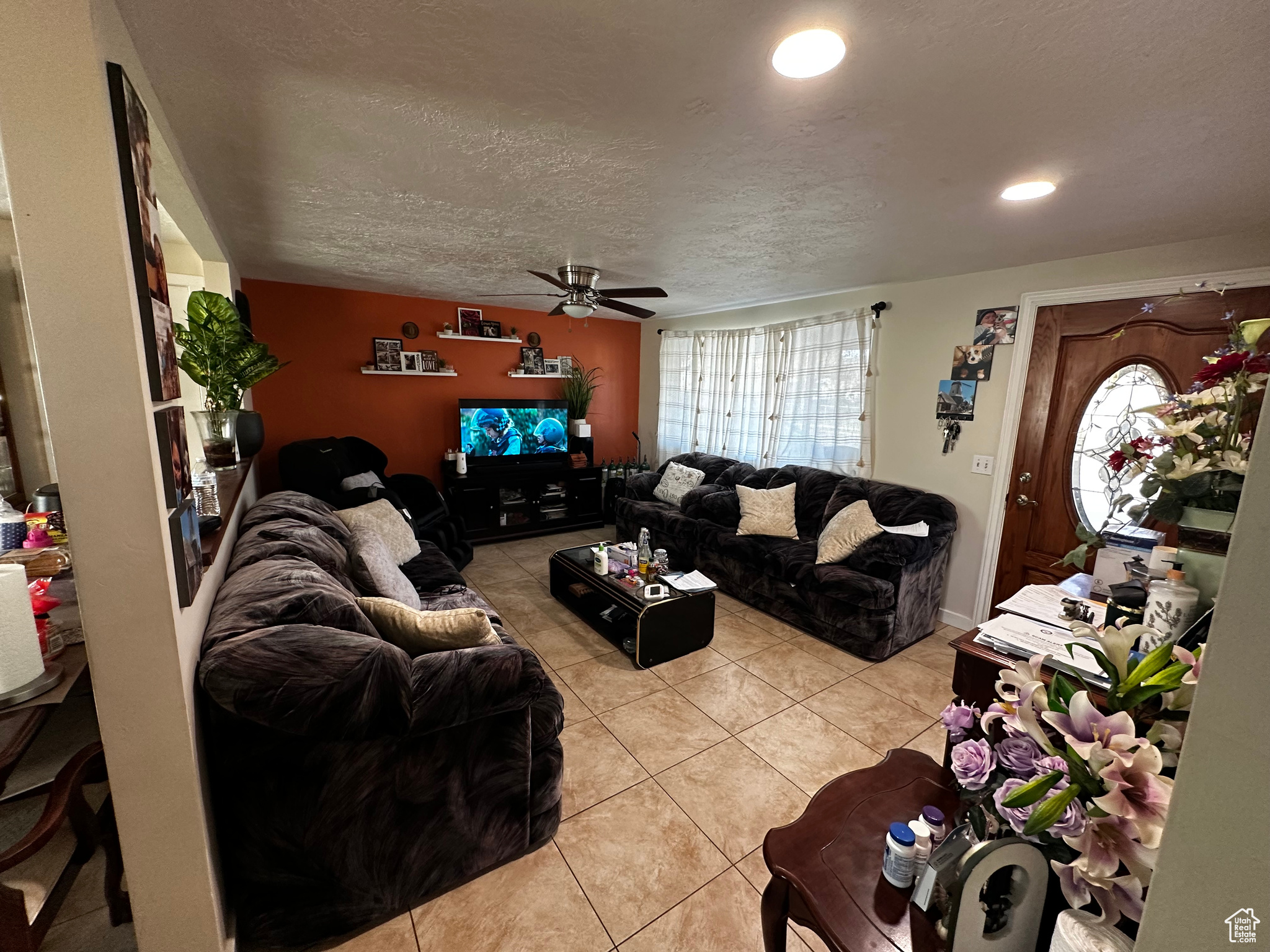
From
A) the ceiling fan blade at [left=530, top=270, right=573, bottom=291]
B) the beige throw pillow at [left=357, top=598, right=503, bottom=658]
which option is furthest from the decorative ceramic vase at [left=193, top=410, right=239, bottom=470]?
the ceiling fan blade at [left=530, top=270, right=573, bottom=291]

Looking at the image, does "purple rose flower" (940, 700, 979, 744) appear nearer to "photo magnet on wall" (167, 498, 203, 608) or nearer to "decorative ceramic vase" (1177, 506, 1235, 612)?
"decorative ceramic vase" (1177, 506, 1235, 612)

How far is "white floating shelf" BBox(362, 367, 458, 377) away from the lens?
4.40 m

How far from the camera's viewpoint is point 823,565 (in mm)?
3223

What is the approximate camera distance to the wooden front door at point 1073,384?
95.0 inches

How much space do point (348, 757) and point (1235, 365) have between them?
7.64 ft

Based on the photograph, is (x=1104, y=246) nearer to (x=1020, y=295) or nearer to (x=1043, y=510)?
(x=1020, y=295)

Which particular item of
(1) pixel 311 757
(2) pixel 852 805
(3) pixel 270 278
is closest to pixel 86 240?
(1) pixel 311 757

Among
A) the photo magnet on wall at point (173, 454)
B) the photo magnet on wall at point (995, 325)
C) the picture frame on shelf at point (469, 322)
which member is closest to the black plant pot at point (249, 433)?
the photo magnet on wall at point (173, 454)

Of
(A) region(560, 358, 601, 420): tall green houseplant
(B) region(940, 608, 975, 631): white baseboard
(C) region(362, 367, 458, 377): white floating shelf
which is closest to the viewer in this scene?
(B) region(940, 608, 975, 631): white baseboard

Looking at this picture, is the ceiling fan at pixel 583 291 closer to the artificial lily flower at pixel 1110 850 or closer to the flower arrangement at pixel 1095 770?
the flower arrangement at pixel 1095 770

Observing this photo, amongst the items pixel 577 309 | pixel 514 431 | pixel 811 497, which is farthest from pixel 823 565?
pixel 514 431

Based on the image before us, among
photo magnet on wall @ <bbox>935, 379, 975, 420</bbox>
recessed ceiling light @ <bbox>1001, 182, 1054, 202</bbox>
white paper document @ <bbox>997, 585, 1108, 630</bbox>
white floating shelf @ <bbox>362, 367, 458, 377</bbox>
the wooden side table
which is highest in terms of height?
recessed ceiling light @ <bbox>1001, 182, 1054, 202</bbox>

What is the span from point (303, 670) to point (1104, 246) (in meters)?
3.79

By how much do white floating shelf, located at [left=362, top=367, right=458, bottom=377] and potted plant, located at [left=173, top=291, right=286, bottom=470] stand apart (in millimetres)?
2126
